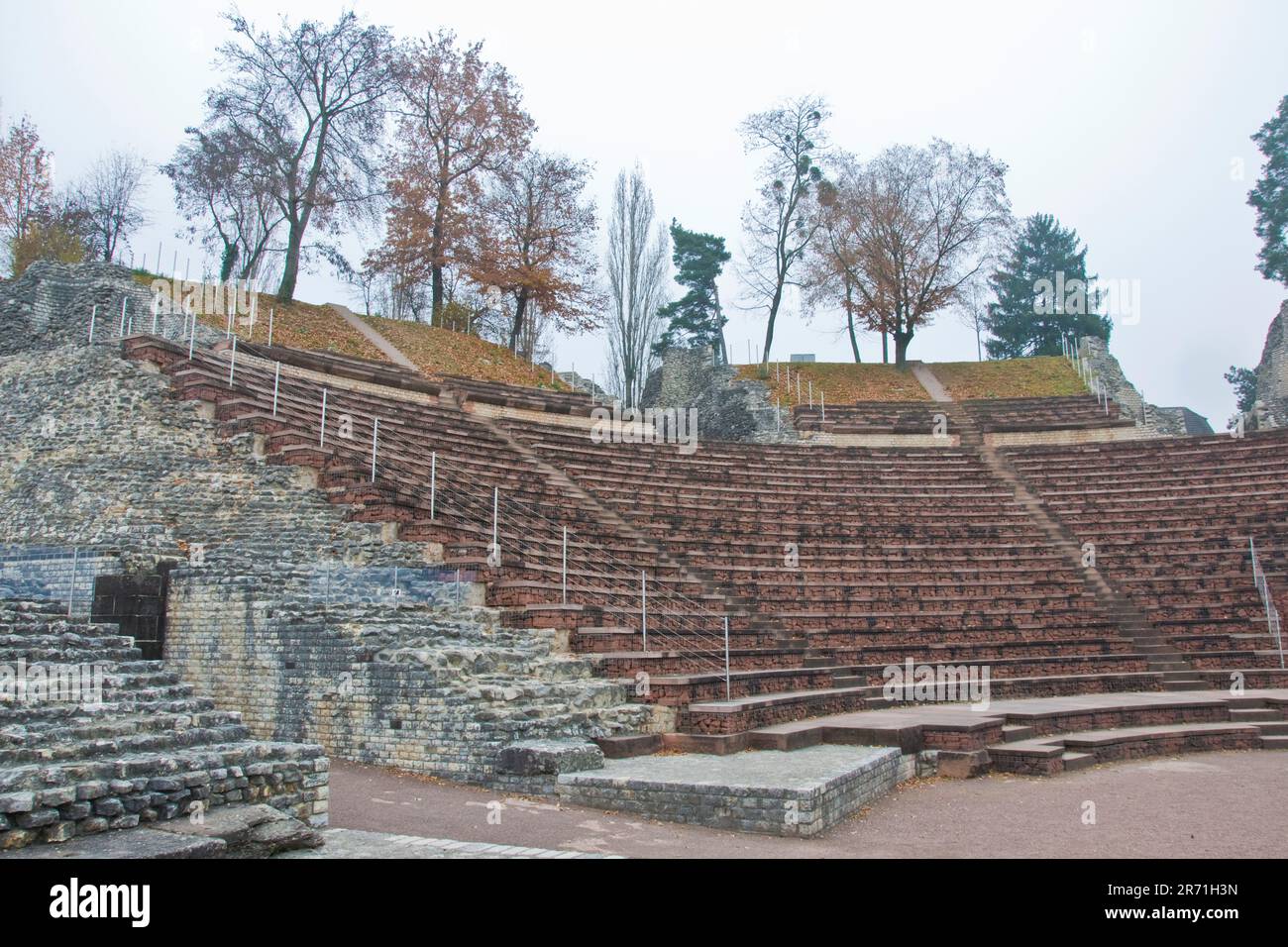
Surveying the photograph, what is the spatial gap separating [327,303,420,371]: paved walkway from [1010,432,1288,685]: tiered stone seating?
16.5 metres

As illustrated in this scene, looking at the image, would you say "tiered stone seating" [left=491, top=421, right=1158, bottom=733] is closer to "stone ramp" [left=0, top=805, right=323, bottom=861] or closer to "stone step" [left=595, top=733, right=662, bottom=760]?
"stone step" [left=595, top=733, right=662, bottom=760]

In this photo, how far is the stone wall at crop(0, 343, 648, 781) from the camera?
370 inches

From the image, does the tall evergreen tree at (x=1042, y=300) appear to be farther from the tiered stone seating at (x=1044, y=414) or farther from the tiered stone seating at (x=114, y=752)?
the tiered stone seating at (x=114, y=752)

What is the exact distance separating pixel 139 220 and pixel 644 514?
29.9m

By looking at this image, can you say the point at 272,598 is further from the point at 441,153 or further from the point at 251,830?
the point at 441,153

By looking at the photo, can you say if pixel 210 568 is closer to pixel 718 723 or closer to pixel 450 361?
pixel 718 723

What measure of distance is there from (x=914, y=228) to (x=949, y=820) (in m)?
28.6

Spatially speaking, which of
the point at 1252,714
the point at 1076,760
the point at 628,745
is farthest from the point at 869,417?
the point at 628,745

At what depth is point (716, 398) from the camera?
31.4 meters

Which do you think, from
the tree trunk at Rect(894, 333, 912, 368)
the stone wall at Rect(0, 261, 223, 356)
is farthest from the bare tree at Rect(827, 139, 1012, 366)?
the stone wall at Rect(0, 261, 223, 356)

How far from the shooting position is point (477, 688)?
30.4 ft

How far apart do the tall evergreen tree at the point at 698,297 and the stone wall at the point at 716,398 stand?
507 cm

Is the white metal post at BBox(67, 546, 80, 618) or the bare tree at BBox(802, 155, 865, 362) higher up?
the bare tree at BBox(802, 155, 865, 362)
